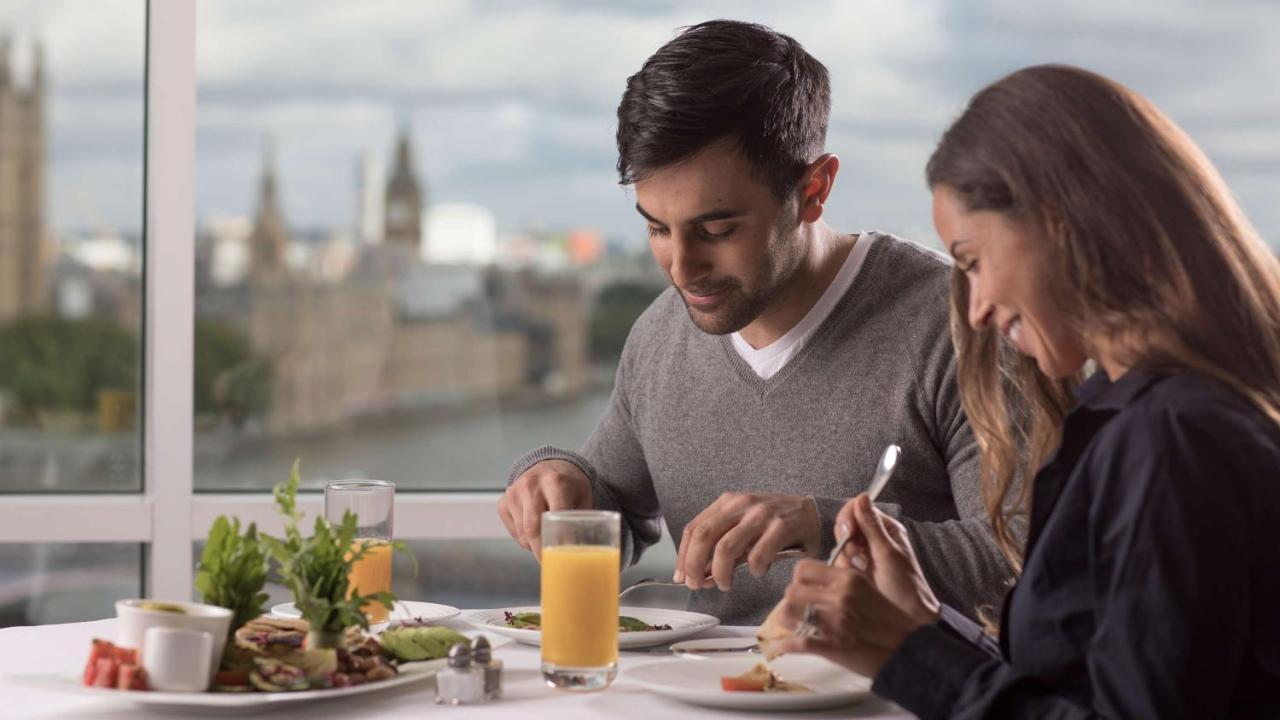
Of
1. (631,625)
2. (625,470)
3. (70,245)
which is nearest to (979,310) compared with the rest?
(631,625)

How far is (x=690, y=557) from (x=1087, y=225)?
24.0 inches

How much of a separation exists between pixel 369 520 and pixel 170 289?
5.13 ft

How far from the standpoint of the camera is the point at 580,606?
1.39m

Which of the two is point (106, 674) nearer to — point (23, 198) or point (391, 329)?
point (391, 329)

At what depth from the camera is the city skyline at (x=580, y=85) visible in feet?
10.5

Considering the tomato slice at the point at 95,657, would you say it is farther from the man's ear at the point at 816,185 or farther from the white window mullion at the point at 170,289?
the white window mullion at the point at 170,289

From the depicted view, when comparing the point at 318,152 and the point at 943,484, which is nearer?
the point at 943,484

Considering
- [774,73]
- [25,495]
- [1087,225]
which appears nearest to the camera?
[1087,225]

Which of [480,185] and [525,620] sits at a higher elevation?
[480,185]

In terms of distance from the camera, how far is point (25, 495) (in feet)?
10.2

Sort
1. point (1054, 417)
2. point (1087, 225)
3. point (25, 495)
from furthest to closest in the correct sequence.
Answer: point (25, 495)
point (1054, 417)
point (1087, 225)

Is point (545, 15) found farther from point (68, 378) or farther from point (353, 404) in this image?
point (68, 378)

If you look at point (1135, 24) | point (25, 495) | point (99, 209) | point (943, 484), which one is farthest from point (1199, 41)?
point (25, 495)

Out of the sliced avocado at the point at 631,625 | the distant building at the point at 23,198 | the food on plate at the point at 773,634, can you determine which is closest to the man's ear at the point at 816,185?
the sliced avocado at the point at 631,625
